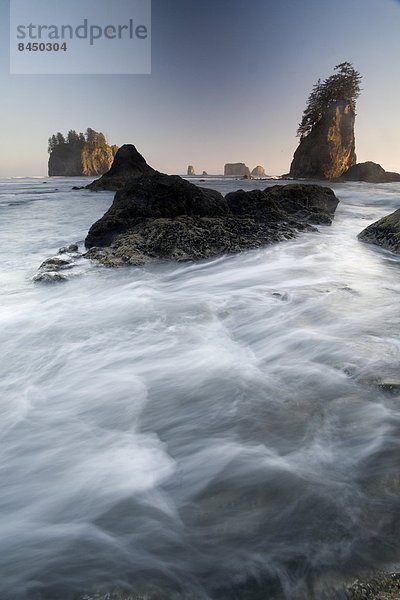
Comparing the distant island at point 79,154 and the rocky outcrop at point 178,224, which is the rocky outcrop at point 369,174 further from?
the distant island at point 79,154

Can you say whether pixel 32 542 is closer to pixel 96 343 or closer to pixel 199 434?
pixel 199 434

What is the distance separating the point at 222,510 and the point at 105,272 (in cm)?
470

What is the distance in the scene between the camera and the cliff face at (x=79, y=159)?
358ft

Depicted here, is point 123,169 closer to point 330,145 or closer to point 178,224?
point 330,145

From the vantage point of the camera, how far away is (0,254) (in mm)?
7586

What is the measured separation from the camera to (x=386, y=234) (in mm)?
7582

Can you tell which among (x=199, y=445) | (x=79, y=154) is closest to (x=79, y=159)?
(x=79, y=154)

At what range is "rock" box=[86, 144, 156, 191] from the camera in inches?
1346

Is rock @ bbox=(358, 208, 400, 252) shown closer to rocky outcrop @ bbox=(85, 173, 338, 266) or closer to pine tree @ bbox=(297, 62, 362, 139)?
rocky outcrop @ bbox=(85, 173, 338, 266)

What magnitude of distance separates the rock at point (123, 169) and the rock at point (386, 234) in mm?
29487

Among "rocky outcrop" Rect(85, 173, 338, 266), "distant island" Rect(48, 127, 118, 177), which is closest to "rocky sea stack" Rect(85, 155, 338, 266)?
"rocky outcrop" Rect(85, 173, 338, 266)

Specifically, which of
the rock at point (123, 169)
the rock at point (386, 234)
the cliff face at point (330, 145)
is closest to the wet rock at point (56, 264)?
the rock at point (386, 234)

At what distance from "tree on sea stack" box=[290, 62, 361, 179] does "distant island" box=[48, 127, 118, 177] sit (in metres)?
75.2

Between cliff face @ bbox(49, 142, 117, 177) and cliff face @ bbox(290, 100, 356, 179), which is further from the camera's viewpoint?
cliff face @ bbox(49, 142, 117, 177)
